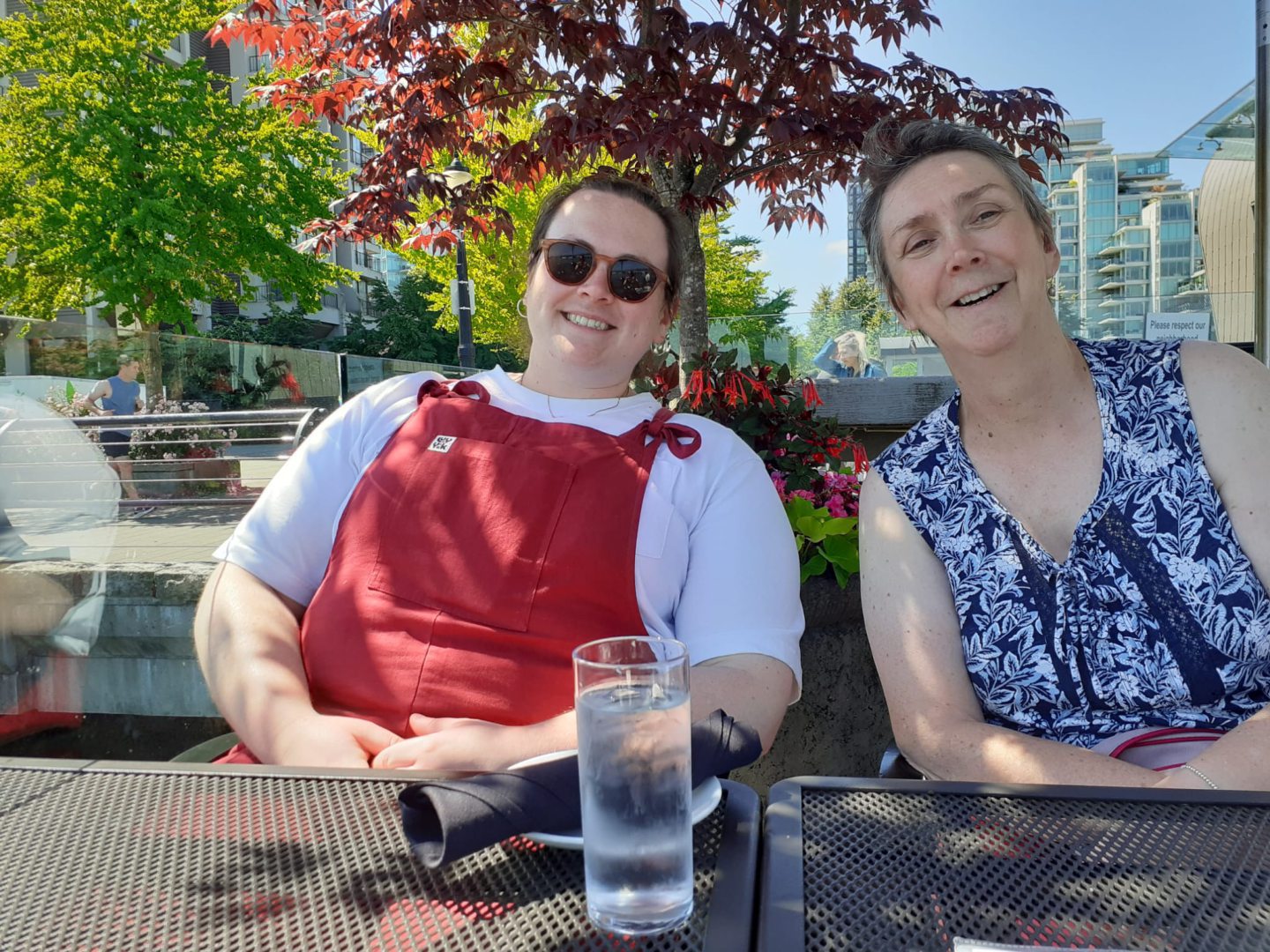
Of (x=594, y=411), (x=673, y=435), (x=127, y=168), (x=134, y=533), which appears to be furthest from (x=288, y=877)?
(x=127, y=168)

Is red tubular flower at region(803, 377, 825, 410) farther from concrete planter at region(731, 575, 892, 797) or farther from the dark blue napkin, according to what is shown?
the dark blue napkin

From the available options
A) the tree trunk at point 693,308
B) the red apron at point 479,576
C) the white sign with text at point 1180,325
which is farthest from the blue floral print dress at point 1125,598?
the white sign with text at point 1180,325

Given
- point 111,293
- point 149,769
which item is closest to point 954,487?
point 149,769

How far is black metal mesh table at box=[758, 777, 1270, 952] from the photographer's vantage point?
30.8 inches

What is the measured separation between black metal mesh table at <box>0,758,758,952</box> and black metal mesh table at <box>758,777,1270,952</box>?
0.19ft

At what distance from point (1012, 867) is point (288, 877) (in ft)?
2.23

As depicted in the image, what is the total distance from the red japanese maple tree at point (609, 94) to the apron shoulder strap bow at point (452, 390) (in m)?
1.21

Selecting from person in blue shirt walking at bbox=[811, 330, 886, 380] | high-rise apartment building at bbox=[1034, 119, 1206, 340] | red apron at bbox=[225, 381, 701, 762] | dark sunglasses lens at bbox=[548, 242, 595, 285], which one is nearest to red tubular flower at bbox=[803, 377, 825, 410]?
dark sunglasses lens at bbox=[548, 242, 595, 285]

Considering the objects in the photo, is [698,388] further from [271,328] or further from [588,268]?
[271,328]

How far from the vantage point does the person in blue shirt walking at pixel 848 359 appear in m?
7.28

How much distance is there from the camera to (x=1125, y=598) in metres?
1.71

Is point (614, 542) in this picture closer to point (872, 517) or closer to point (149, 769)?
point (872, 517)

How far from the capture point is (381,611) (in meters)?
1.76

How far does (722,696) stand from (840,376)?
606 centimetres
